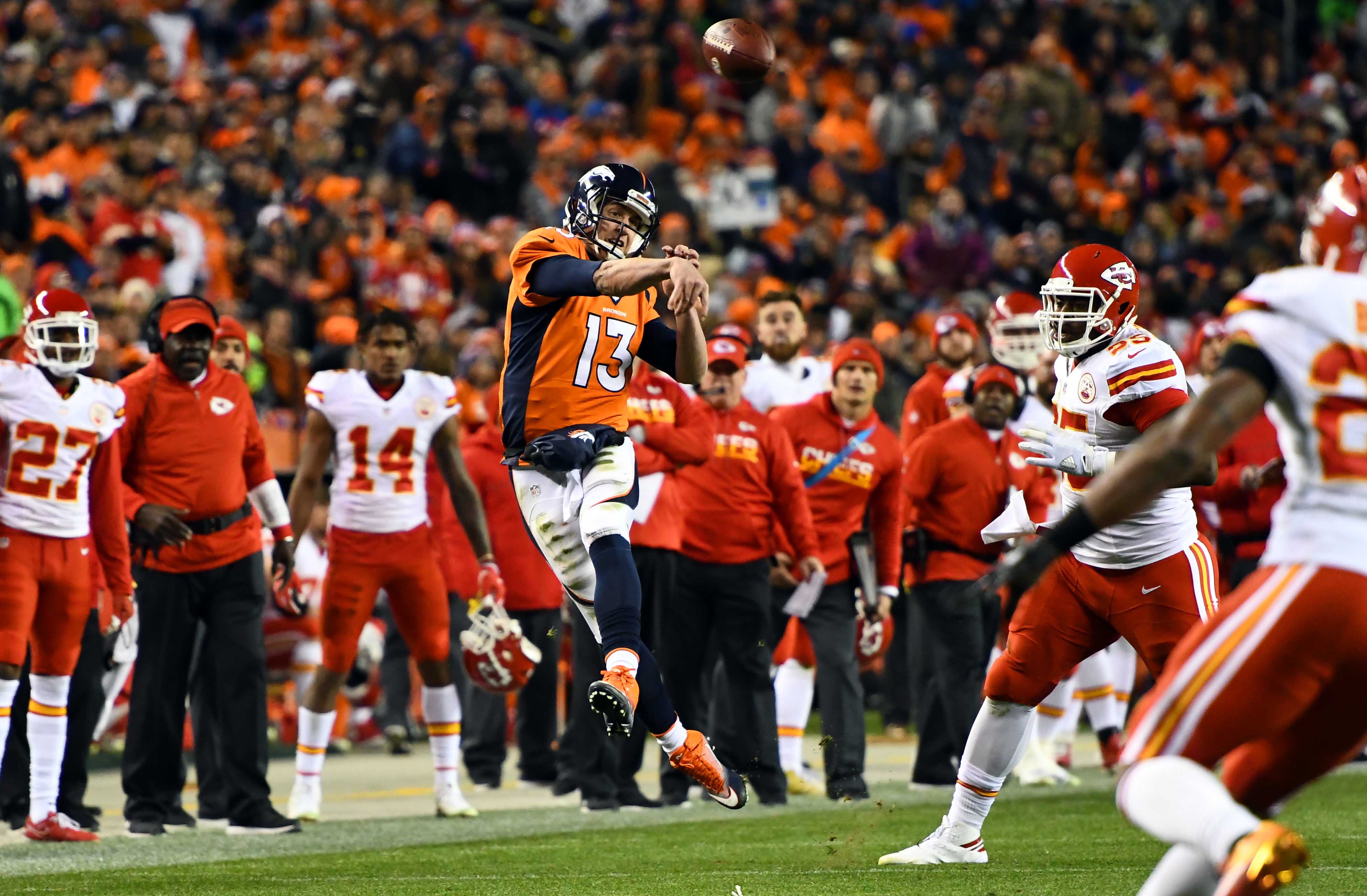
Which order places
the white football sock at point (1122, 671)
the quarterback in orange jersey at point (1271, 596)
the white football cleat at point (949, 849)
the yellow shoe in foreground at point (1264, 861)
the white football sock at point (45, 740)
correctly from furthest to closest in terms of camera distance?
the white football sock at point (1122, 671)
the white football sock at point (45, 740)
the white football cleat at point (949, 849)
the quarterback in orange jersey at point (1271, 596)
the yellow shoe in foreground at point (1264, 861)

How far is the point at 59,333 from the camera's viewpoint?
321 inches

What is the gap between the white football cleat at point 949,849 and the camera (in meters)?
6.82

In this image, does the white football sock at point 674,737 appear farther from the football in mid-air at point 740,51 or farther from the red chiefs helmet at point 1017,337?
the red chiefs helmet at point 1017,337

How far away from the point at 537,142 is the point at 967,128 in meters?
4.55

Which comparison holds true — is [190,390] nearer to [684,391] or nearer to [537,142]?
[684,391]

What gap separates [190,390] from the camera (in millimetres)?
8695

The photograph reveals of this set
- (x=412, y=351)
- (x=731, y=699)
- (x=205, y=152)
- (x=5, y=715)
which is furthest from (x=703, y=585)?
(x=205, y=152)

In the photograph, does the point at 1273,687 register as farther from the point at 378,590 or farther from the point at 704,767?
the point at 378,590

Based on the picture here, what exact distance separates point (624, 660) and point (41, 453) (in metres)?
3.37

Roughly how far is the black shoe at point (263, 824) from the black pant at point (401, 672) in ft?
8.94

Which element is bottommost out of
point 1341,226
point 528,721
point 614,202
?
point 528,721

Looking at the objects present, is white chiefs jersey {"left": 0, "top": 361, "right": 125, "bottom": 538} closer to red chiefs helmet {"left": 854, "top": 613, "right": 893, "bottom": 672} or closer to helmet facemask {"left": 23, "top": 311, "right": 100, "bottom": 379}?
helmet facemask {"left": 23, "top": 311, "right": 100, "bottom": 379}

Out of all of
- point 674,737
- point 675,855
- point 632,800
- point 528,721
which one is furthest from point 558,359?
point 528,721

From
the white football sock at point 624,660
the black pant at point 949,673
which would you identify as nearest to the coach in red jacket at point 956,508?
the black pant at point 949,673
